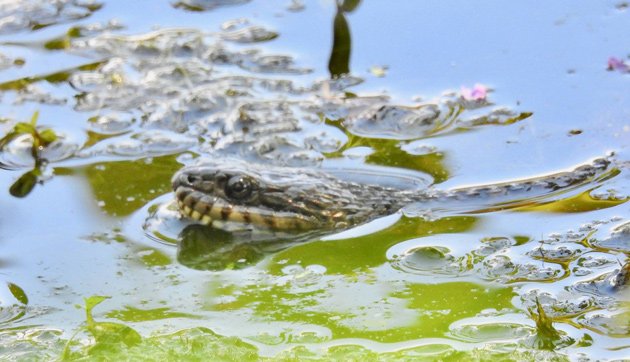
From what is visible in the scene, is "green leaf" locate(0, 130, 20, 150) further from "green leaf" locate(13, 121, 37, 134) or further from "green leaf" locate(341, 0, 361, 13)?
"green leaf" locate(341, 0, 361, 13)

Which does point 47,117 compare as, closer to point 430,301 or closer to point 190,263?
point 190,263

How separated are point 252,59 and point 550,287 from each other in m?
3.22

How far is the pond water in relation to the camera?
16.3ft

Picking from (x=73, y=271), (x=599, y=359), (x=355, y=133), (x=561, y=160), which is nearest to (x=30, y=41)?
(x=355, y=133)

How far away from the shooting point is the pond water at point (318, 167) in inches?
195

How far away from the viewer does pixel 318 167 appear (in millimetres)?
6590

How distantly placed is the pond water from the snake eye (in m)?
0.20

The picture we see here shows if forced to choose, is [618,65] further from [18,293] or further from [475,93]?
[18,293]

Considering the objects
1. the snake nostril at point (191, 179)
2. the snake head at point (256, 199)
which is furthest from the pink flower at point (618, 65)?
the snake nostril at point (191, 179)

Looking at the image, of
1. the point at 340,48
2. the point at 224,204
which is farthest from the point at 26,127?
the point at 340,48

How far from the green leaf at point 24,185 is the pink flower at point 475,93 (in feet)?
7.87

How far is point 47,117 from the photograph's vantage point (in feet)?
23.7

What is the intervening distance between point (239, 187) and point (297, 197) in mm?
282

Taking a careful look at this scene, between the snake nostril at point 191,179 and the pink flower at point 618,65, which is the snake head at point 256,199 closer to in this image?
the snake nostril at point 191,179
